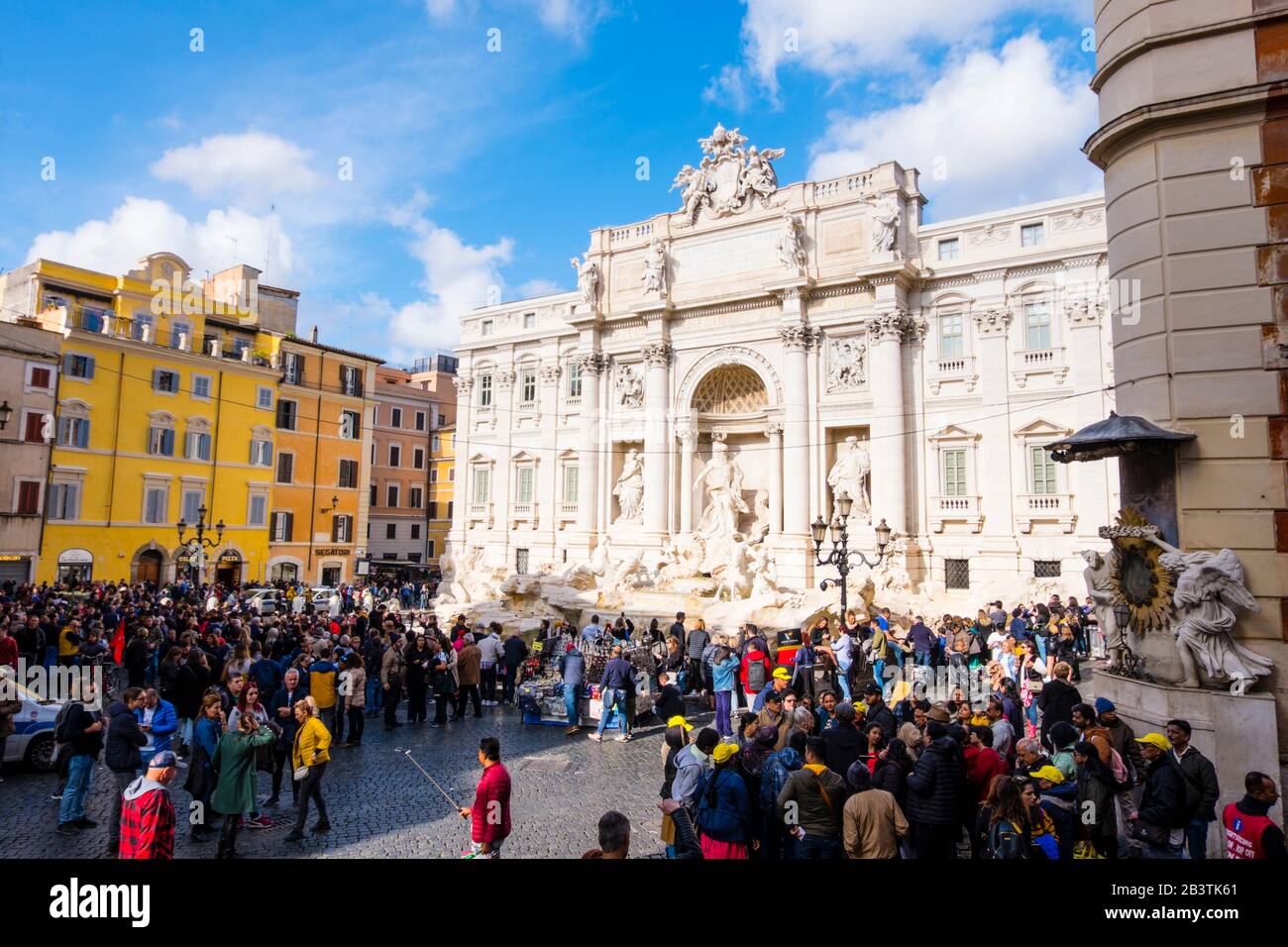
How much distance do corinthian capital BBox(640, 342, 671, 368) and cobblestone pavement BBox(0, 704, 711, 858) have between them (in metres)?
18.6

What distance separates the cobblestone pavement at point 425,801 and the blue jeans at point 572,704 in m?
0.40

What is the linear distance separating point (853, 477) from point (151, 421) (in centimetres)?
2556

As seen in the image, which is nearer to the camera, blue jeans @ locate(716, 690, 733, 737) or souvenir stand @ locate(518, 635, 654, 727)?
blue jeans @ locate(716, 690, 733, 737)

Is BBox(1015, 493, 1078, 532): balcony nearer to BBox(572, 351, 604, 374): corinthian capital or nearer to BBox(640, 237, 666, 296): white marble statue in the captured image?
BBox(640, 237, 666, 296): white marble statue

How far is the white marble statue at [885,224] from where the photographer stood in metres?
24.0

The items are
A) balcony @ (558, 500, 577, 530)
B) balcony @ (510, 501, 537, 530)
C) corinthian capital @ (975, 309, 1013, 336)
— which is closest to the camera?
corinthian capital @ (975, 309, 1013, 336)

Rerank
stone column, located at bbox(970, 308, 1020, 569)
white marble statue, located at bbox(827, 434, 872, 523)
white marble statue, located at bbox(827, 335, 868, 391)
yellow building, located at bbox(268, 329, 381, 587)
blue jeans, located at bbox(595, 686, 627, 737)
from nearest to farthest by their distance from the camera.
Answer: blue jeans, located at bbox(595, 686, 627, 737)
stone column, located at bbox(970, 308, 1020, 569)
white marble statue, located at bbox(827, 434, 872, 523)
white marble statue, located at bbox(827, 335, 868, 391)
yellow building, located at bbox(268, 329, 381, 587)

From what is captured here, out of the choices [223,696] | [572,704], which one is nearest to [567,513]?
[572,704]

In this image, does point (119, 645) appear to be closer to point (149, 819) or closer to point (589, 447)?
point (149, 819)

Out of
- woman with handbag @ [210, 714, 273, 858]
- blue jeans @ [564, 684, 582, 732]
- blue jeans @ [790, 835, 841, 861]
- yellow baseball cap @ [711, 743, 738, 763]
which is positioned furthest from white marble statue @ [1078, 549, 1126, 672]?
woman with handbag @ [210, 714, 273, 858]

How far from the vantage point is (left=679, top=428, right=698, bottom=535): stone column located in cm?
2770

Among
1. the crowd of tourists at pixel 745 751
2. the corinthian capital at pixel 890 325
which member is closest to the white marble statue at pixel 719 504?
the corinthian capital at pixel 890 325

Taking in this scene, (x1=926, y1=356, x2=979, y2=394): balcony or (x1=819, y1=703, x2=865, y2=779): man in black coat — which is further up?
(x1=926, y1=356, x2=979, y2=394): balcony
